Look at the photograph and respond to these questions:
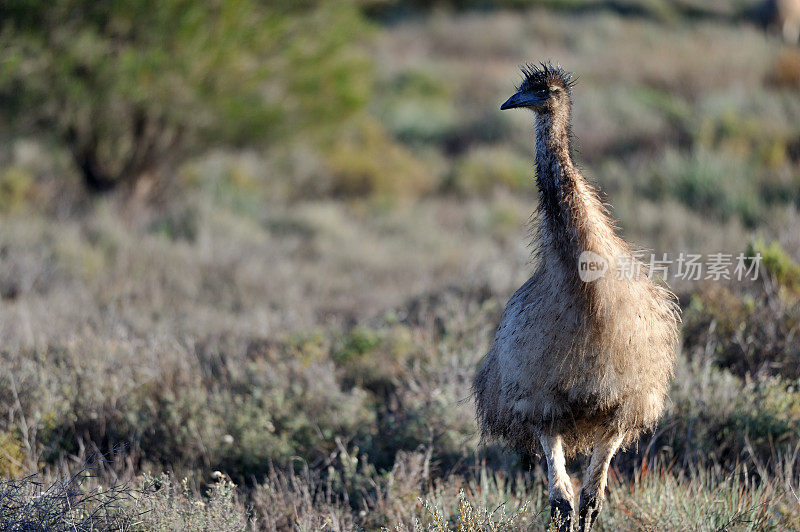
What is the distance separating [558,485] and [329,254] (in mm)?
5812

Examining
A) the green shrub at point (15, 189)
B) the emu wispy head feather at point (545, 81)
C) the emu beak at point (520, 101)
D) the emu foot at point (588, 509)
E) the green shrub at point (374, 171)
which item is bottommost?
the emu foot at point (588, 509)

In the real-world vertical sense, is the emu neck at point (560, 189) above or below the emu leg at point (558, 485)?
above

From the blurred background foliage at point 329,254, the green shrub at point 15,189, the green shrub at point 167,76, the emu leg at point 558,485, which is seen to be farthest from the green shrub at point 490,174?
the emu leg at point 558,485

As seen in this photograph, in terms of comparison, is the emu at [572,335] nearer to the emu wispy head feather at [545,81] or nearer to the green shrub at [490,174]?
the emu wispy head feather at [545,81]

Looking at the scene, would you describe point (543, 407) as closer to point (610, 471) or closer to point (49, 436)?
point (610, 471)

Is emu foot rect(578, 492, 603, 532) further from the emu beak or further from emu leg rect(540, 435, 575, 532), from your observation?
the emu beak

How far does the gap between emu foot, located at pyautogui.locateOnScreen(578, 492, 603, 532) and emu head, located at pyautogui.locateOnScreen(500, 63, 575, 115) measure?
161 cm

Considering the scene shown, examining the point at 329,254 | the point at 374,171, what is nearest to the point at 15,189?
the point at 329,254

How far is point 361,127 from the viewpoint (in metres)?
12.6

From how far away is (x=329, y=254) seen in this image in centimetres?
866

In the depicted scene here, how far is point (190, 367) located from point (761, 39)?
57.5ft

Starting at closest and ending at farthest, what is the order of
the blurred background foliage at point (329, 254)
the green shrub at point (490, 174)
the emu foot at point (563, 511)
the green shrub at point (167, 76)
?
the emu foot at point (563, 511) → the blurred background foliage at point (329, 254) → the green shrub at point (167, 76) → the green shrub at point (490, 174)

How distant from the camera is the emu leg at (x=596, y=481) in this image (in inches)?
126

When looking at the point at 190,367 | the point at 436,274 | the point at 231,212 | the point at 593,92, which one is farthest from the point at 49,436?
the point at 593,92
